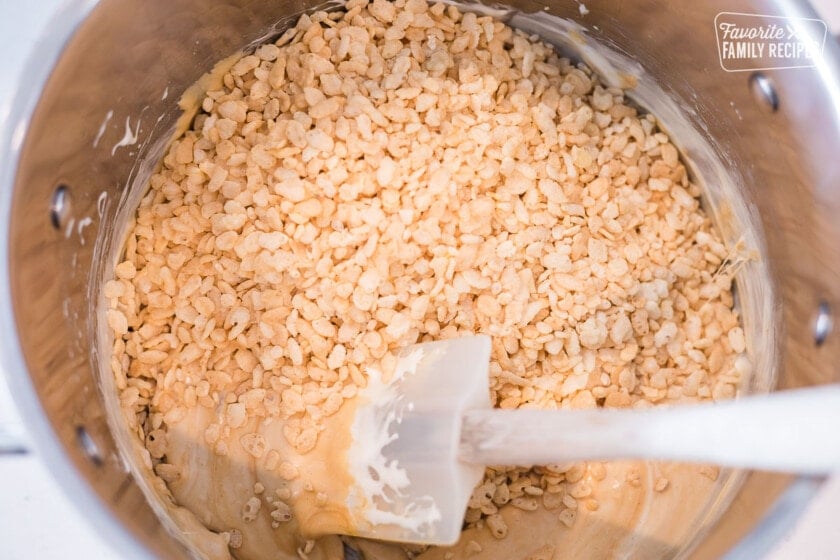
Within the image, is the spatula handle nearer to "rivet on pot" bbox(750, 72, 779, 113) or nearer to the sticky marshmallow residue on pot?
the sticky marshmallow residue on pot

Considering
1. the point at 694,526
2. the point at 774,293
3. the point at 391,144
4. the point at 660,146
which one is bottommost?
the point at 694,526

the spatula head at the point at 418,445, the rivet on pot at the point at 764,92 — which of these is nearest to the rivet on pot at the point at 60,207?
the spatula head at the point at 418,445

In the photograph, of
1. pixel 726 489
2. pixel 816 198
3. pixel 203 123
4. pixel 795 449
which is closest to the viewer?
pixel 795 449

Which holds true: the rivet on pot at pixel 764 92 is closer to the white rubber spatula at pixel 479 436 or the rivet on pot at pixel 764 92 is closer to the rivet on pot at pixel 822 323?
the rivet on pot at pixel 822 323

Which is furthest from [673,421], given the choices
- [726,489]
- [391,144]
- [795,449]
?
[391,144]

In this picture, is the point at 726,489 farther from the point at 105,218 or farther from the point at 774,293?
the point at 105,218

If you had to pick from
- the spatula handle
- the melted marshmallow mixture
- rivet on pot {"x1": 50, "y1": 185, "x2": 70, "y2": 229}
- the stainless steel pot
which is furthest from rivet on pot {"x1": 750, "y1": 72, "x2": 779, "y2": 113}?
rivet on pot {"x1": 50, "y1": 185, "x2": 70, "y2": 229}
